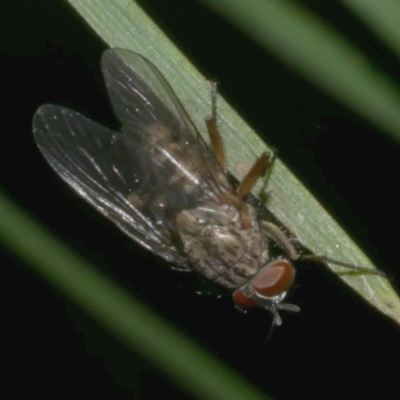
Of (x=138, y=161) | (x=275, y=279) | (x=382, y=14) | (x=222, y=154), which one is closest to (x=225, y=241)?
(x=275, y=279)

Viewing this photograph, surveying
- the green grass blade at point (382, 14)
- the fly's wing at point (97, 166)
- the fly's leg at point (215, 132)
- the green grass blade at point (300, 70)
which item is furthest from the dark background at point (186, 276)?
the green grass blade at point (382, 14)

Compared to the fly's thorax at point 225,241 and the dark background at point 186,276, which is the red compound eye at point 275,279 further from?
the dark background at point 186,276

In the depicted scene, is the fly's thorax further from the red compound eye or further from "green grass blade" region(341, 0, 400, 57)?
"green grass blade" region(341, 0, 400, 57)

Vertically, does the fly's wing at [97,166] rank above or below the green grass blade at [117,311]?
above

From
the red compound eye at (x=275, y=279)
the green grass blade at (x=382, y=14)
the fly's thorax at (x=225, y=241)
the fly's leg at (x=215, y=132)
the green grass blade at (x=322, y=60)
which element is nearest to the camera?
the green grass blade at (x=382, y=14)

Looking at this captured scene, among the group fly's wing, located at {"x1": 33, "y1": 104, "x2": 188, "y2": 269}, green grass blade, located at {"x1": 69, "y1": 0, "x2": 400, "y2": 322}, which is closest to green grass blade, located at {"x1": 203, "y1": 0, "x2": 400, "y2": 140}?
green grass blade, located at {"x1": 69, "y1": 0, "x2": 400, "y2": 322}

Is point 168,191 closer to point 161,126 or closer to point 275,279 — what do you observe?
point 161,126
